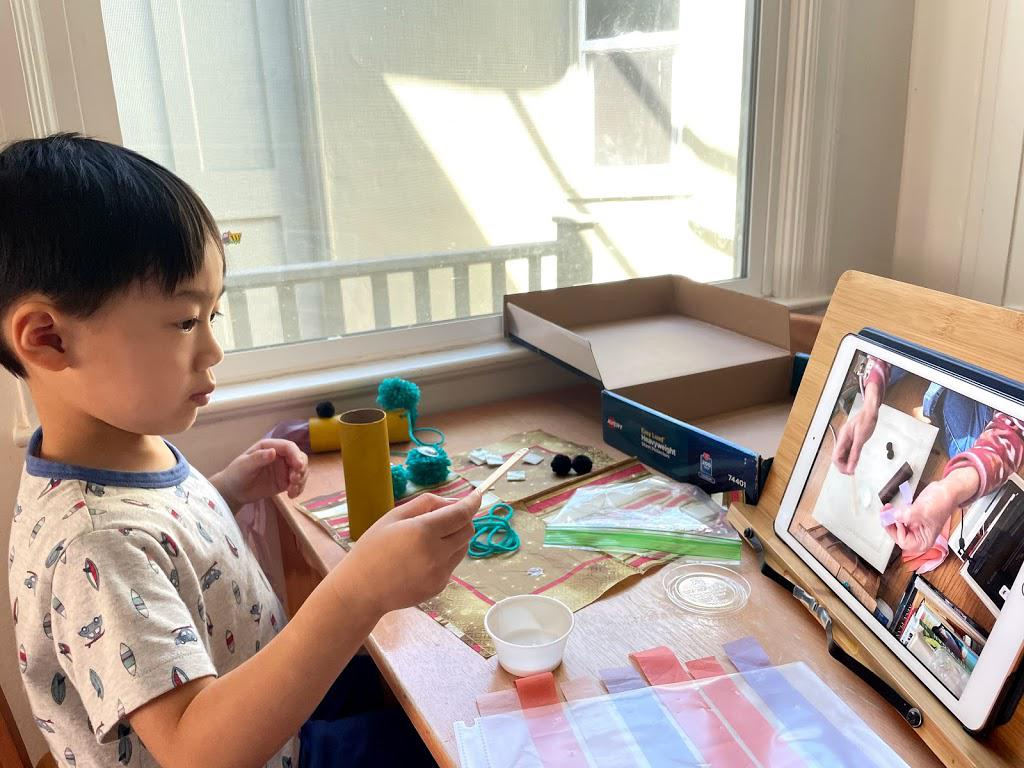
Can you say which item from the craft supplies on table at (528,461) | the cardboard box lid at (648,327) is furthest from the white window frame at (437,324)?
the craft supplies on table at (528,461)

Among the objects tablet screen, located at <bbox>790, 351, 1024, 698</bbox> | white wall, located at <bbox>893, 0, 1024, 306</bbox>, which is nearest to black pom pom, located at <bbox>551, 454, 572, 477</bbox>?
tablet screen, located at <bbox>790, 351, 1024, 698</bbox>

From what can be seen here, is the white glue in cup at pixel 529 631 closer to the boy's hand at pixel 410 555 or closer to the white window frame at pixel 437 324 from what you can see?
the boy's hand at pixel 410 555

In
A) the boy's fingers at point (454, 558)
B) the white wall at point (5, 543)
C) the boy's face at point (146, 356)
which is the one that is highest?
the boy's face at point (146, 356)

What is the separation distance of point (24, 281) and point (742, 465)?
0.74m

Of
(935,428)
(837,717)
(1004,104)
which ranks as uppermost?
(1004,104)

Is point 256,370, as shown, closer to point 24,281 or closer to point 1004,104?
point 24,281

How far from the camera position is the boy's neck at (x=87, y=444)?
2.21 ft

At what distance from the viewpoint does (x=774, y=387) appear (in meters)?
1.23

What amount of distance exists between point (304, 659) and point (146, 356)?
281 mm

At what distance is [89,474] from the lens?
66cm

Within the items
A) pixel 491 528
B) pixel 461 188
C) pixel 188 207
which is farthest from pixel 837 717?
pixel 461 188

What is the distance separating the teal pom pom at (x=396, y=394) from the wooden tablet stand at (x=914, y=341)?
0.51 m

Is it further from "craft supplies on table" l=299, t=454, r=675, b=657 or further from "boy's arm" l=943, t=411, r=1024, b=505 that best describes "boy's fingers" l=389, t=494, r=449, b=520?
"boy's arm" l=943, t=411, r=1024, b=505

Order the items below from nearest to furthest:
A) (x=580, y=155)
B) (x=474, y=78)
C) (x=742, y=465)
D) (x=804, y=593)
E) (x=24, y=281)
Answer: (x=24, y=281)
(x=804, y=593)
(x=742, y=465)
(x=474, y=78)
(x=580, y=155)
